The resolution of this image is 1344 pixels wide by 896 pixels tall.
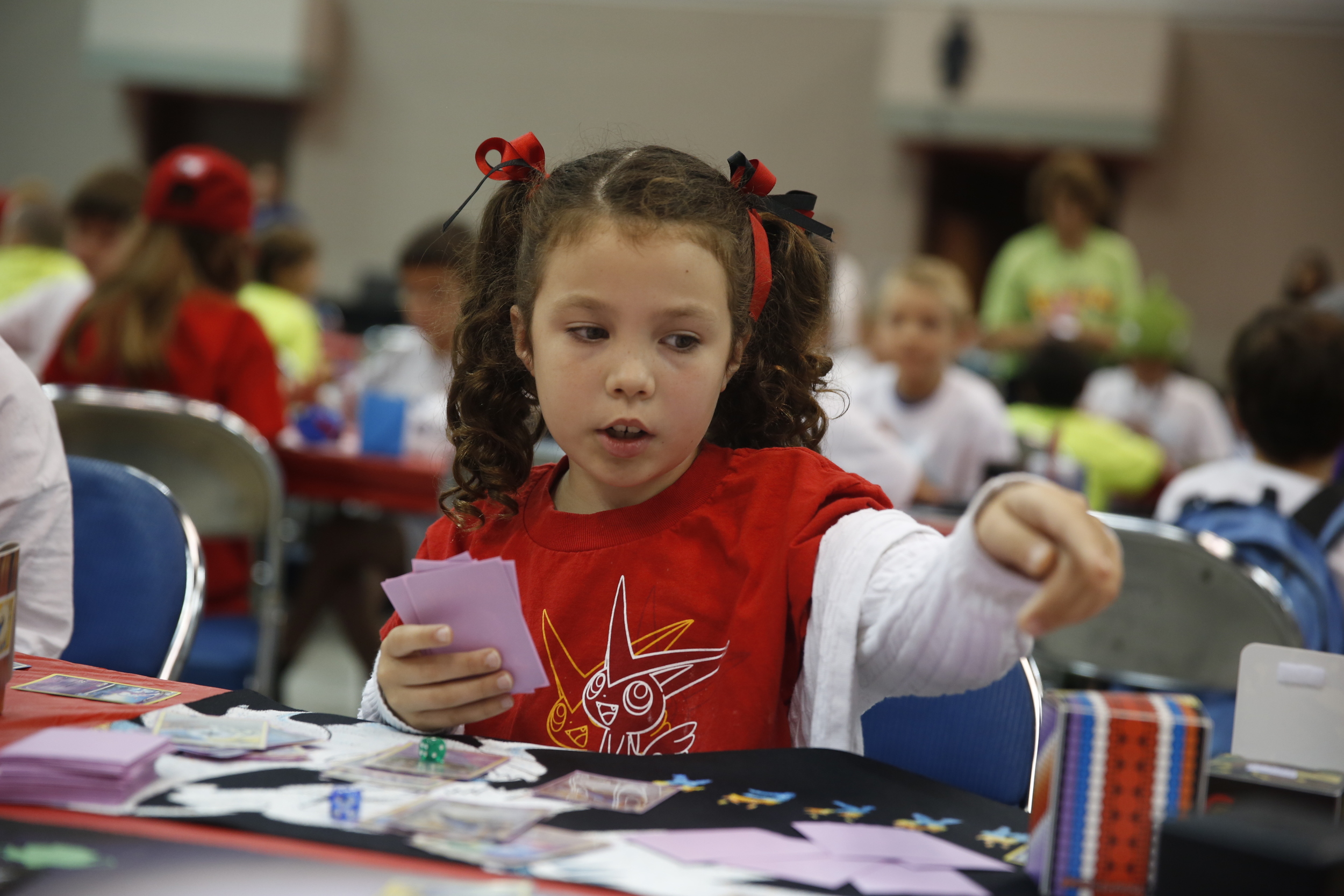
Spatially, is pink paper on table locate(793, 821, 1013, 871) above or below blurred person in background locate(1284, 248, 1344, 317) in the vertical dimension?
below


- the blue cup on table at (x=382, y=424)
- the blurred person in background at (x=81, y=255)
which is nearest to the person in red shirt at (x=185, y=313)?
the blue cup on table at (x=382, y=424)

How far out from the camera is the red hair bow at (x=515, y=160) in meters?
1.36

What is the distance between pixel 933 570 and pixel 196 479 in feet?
6.27

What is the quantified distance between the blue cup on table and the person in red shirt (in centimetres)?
22

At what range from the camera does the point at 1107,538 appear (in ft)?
2.59

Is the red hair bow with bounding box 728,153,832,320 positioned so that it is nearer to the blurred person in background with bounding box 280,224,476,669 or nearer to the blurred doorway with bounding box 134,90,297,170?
the blurred person in background with bounding box 280,224,476,669

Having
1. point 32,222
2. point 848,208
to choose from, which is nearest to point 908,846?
point 32,222

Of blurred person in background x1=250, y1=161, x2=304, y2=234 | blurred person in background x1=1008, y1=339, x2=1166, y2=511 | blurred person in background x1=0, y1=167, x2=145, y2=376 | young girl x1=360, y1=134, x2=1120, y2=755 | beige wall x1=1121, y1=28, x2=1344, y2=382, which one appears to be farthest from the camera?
blurred person in background x1=250, y1=161, x2=304, y2=234

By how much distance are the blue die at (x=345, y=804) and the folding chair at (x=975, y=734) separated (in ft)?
2.09

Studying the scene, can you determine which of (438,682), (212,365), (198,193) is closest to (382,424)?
(212,365)

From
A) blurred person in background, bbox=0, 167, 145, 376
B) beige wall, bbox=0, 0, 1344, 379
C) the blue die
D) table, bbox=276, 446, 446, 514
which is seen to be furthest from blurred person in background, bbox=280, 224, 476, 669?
beige wall, bbox=0, 0, 1344, 379

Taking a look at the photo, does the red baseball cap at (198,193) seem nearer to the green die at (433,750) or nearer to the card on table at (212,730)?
the card on table at (212,730)

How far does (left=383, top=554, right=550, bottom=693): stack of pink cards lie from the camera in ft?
3.07

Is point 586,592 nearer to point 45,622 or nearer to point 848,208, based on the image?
point 45,622
